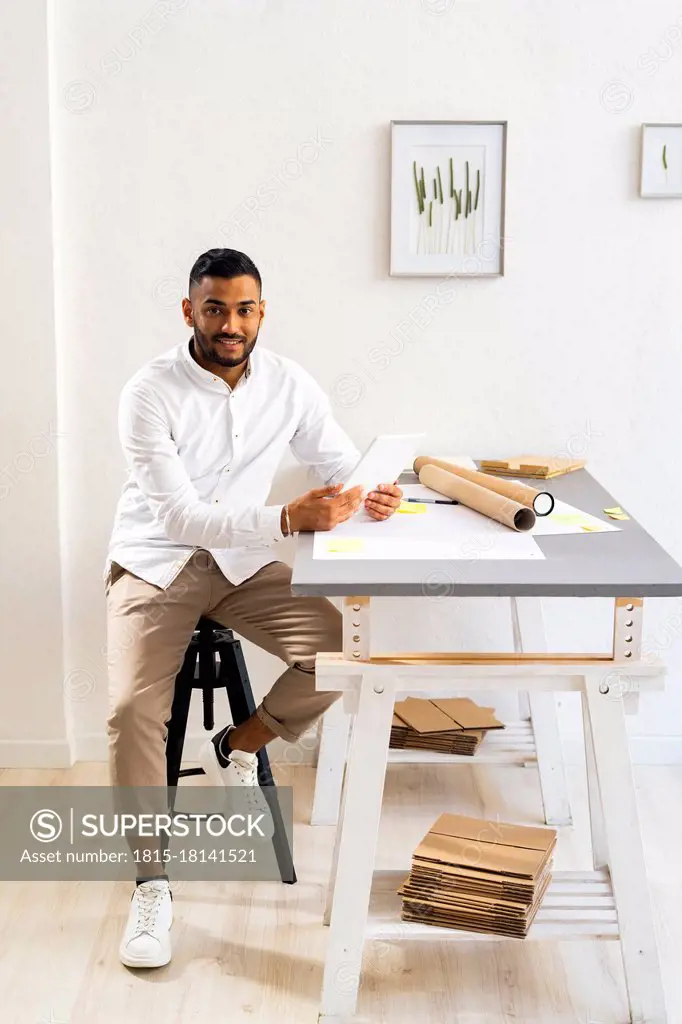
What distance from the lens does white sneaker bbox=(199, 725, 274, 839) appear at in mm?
2498

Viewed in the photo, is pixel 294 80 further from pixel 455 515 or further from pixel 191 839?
pixel 191 839

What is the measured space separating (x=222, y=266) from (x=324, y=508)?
61 cm

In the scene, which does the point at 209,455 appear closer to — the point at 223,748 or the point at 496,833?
the point at 223,748

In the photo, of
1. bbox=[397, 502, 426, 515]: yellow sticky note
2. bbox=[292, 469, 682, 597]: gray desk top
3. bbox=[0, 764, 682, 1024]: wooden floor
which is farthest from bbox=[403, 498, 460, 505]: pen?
bbox=[0, 764, 682, 1024]: wooden floor

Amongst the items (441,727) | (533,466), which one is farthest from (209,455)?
(441,727)

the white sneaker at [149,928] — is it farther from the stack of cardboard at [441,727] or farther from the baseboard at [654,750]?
the baseboard at [654,750]

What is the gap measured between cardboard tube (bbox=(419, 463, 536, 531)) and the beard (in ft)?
1.66

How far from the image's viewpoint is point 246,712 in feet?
8.22

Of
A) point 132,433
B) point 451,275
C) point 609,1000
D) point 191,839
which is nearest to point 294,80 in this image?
point 451,275

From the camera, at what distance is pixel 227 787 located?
255 cm

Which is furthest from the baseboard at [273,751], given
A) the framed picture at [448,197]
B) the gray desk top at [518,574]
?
the framed picture at [448,197]

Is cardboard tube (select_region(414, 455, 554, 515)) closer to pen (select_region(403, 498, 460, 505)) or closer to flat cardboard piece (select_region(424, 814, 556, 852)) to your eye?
pen (select_region(403, 498, 460, 505))

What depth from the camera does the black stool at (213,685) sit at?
2.46m

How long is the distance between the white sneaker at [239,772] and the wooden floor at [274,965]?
0.61 ft
